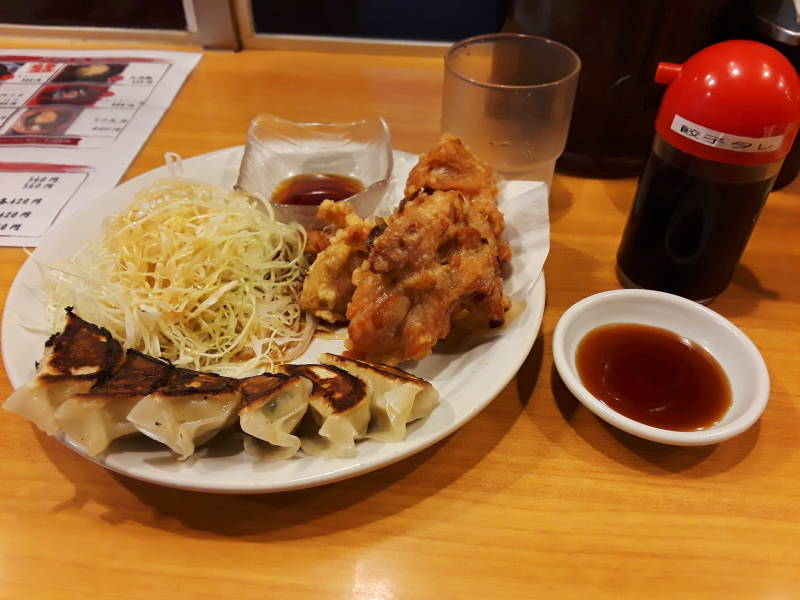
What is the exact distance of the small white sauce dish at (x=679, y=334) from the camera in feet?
4.49

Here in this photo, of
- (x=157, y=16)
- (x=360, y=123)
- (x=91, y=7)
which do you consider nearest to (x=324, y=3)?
(x=157, y=16)

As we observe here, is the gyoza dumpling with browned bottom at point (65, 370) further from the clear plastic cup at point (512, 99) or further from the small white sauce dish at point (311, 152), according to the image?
the clear plastic cup at point (512, 99)

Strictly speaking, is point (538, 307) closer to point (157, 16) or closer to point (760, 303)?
point (760, 303)

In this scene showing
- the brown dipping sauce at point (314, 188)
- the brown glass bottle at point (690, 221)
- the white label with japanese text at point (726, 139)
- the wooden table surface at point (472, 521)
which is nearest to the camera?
the wooden table surface at point (472, 521)

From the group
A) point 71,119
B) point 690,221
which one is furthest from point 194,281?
point 71,119

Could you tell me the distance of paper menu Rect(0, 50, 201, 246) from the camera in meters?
2.39

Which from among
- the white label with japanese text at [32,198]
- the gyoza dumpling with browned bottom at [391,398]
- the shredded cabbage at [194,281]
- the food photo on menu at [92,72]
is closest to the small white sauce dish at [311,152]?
the shredded cabbage at [194,281]

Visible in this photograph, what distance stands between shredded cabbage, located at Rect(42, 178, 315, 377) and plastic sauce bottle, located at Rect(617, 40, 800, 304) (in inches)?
43.4

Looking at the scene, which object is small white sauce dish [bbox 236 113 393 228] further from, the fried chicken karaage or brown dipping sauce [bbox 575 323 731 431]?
brown dipping sauce [bbox 575 323 731 431]

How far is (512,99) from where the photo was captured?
1.96m

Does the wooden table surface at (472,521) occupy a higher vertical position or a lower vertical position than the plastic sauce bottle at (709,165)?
lower

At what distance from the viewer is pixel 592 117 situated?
2.37 metres

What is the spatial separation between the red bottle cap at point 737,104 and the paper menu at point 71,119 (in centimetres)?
218

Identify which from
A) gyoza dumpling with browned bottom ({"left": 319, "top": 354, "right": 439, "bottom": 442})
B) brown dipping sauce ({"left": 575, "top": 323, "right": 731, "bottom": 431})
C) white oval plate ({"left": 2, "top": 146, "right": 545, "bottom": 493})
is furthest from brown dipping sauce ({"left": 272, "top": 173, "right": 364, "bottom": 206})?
brown dipping sauce ({"left": 575, "top": 323, "right": 731, "bottom": 431})
